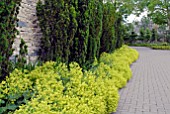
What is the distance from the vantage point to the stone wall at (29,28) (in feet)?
12.4

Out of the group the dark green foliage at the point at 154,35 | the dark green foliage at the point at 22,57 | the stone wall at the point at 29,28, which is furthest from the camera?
the dark green foliage at the point at 154,35

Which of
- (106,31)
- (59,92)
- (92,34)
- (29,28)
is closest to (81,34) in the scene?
(92,34)

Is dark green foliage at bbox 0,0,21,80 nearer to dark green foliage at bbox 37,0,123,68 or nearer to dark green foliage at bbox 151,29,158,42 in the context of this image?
dark green foliage at bbox 37,0,123,68

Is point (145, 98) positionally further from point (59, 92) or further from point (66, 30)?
point (59, 92)

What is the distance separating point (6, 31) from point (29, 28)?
3.53 ft

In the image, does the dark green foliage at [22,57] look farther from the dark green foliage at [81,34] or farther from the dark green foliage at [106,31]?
the dark green foliage at [106,31]

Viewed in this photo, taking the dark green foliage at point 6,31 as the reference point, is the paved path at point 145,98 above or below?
below

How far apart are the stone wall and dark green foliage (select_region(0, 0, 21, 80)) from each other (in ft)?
1.55

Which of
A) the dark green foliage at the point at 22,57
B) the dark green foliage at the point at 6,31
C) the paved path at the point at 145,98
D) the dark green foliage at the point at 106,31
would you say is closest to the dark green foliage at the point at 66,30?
the dark green foliage at the point at 22,57

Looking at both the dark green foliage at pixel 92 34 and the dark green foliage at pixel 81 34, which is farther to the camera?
the dark green foliage at pixel 92 34

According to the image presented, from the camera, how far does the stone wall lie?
3.77m

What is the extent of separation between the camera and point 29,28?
4.08 metres

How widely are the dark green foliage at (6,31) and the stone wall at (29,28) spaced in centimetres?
47

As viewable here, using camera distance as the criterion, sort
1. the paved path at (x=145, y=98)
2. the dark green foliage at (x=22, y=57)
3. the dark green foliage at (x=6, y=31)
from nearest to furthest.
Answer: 1. the dark green foliage at (x=6, y=31)
2. the dark green foliage at (x=22, y=57)
3. the paved path at (x=145, y=98)
